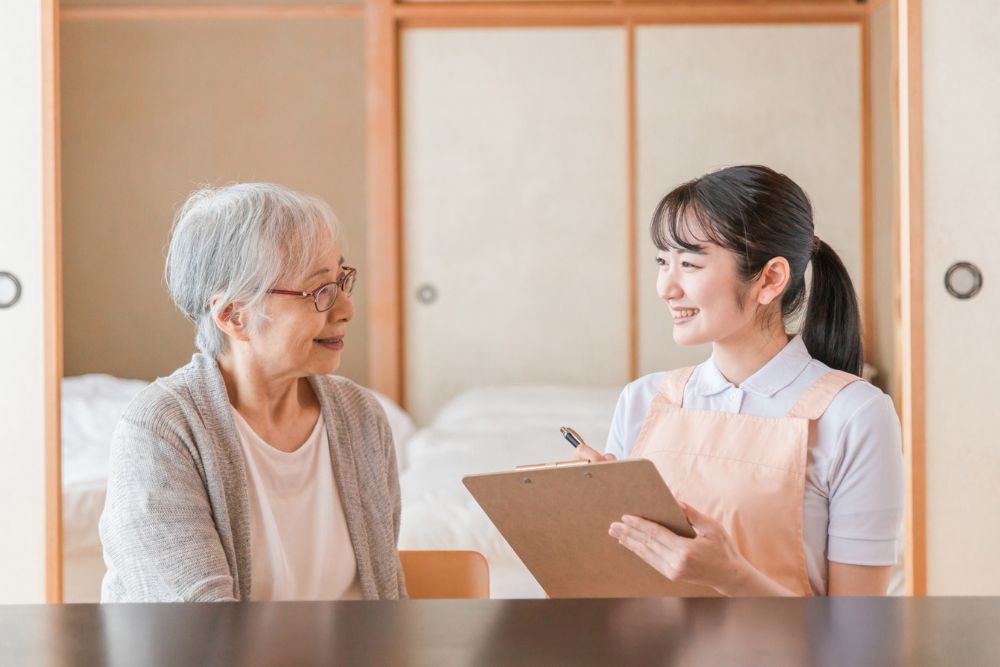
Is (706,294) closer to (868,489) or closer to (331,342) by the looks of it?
(868,489)

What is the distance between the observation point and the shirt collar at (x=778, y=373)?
1.49 metres

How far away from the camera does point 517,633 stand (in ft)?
1.85

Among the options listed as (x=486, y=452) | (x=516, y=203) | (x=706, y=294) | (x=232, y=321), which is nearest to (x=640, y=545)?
(x=706, y=294)

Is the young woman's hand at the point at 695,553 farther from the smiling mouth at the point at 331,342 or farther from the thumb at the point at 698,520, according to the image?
the smiling mouth at the point at 331,342

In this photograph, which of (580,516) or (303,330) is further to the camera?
(303,330)

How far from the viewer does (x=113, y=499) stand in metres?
1.37

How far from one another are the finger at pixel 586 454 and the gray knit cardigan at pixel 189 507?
36 cm

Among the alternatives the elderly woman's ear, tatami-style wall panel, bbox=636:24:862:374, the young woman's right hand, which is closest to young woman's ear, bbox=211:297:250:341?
the elderly woman's ear

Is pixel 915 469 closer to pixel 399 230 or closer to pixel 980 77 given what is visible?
pixel 980 77

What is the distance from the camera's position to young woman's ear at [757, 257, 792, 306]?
1.47m

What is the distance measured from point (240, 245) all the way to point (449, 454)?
5.14 feet

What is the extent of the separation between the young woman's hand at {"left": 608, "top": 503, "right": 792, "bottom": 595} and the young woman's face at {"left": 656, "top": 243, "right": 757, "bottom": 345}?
329 mm

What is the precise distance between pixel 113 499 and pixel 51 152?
2.99ft

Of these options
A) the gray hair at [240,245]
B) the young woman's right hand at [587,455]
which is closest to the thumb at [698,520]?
the young woman's right hand at [587,455]
